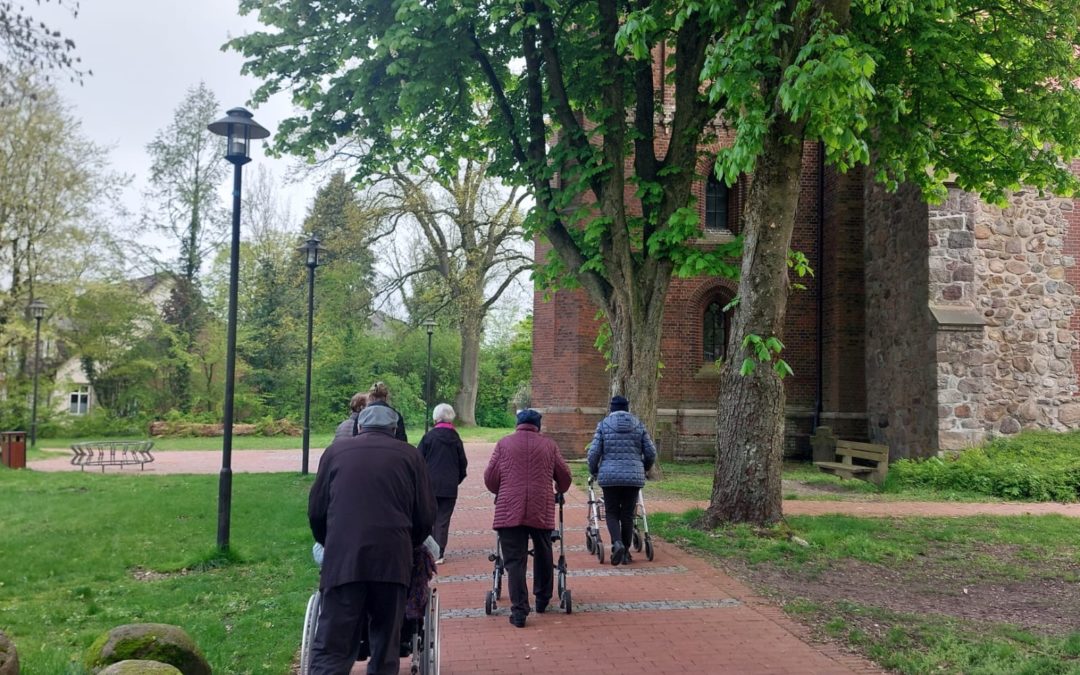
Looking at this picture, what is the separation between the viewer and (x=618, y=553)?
8875mm

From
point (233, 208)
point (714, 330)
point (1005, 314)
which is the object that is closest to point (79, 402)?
point (714, 330)

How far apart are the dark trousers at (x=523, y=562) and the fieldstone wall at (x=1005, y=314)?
12.8m

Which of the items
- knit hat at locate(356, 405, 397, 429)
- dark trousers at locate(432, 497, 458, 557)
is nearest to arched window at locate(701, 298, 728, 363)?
dark trousers at locate(432, 497, 458, 557)

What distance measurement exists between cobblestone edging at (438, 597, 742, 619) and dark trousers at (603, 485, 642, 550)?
141 centimetres

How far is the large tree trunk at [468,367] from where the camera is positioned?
131ft

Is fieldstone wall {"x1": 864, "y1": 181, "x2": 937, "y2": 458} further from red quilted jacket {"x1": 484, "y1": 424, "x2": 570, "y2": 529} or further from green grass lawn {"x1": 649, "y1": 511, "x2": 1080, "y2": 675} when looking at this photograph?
red quilted jacket {"x1": 484, "y1": 424, "x2": 570, "y2": 529}

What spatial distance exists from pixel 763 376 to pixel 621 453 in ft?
8.73

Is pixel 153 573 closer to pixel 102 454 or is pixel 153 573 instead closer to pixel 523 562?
pixel 523 562

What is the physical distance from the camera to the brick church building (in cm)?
1725

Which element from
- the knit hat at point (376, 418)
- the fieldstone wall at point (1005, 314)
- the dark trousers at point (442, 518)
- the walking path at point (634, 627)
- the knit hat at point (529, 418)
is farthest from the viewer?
the fieldstone wall at point (1005, 314)

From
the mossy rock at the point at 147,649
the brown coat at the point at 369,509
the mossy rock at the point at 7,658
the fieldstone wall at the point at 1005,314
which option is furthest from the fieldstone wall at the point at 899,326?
the mossy rock at the point at 7,658

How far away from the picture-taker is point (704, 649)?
6.09 meters

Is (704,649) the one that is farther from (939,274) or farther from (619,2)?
(939,274)

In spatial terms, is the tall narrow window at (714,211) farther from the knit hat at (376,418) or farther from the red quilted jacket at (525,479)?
the knit hat at (376,418)
